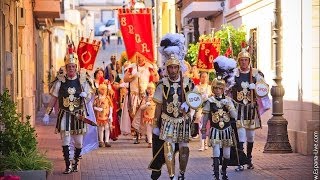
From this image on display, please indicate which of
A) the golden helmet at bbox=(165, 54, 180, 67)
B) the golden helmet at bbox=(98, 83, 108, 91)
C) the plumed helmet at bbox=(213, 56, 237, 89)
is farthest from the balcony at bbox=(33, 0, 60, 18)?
the golden helmet at bbox=(165, 54, 180, 67)

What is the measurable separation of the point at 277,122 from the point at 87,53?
4.40 m

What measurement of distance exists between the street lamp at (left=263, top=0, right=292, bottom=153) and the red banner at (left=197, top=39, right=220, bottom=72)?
4162mm

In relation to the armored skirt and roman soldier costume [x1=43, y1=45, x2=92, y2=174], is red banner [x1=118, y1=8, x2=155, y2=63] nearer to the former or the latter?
roman soldier costume [x1=43, y1=45, x2=92, y2=174]

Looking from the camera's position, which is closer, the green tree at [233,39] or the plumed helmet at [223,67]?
the plumed helmet at [223,67]

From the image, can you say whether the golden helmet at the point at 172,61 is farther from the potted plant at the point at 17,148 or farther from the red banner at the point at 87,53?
the red banner at the point at 87,53

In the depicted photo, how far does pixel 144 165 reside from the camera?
1664cm

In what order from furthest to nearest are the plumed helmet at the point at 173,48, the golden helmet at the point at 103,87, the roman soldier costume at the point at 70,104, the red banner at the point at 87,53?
the golden helmet at the point at 103,87
the red banner at the point at 87,53
the roman soldier costume at the point at 70,104
the plumed helmet at the point at 173,48

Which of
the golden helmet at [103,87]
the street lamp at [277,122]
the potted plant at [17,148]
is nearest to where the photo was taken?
the potted plant at [17,148]

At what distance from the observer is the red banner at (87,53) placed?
19750mm

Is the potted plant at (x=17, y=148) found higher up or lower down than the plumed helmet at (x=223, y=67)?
lower down

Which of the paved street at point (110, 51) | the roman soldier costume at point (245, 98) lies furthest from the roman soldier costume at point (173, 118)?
the paved street at point (110, 51)

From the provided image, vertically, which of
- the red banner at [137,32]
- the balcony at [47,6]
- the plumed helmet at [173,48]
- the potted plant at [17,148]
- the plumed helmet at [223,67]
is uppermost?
the balcony at [47,6]

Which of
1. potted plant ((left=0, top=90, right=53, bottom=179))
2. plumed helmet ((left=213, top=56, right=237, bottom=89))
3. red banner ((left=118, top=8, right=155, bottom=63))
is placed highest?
red banner ((left=118, top=8, right=155, bottom=63))

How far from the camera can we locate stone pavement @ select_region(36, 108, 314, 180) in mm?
14742
